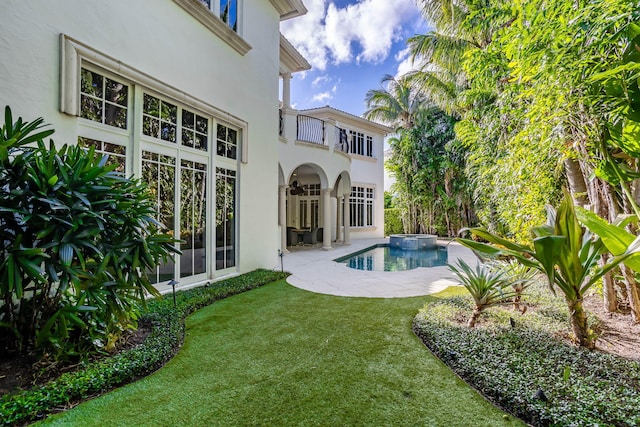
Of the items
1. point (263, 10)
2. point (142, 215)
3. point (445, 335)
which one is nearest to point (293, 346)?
point (445, 335)

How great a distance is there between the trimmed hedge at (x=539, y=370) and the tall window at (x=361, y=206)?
15.4m

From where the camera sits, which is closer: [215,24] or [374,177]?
[215,24]

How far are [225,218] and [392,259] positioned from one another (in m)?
7.99

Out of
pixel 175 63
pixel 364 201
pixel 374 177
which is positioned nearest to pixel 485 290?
pixel 175 63

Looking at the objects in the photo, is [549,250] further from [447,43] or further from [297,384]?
[447,43]

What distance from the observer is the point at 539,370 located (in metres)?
3.07

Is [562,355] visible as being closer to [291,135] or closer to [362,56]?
[291,135]

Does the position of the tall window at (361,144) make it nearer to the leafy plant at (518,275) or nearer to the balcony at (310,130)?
the balcony at (310,130)

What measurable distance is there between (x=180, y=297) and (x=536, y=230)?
590 centimetres

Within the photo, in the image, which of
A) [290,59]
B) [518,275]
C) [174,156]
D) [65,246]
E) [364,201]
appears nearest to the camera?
[65,246]

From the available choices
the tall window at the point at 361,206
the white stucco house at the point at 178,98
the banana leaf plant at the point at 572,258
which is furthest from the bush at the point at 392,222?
the banana leaf plant at the point at 572,258

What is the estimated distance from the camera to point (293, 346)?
404 cm

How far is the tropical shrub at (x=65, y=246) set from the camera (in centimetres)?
290

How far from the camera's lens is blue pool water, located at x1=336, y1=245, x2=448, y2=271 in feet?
36.4
